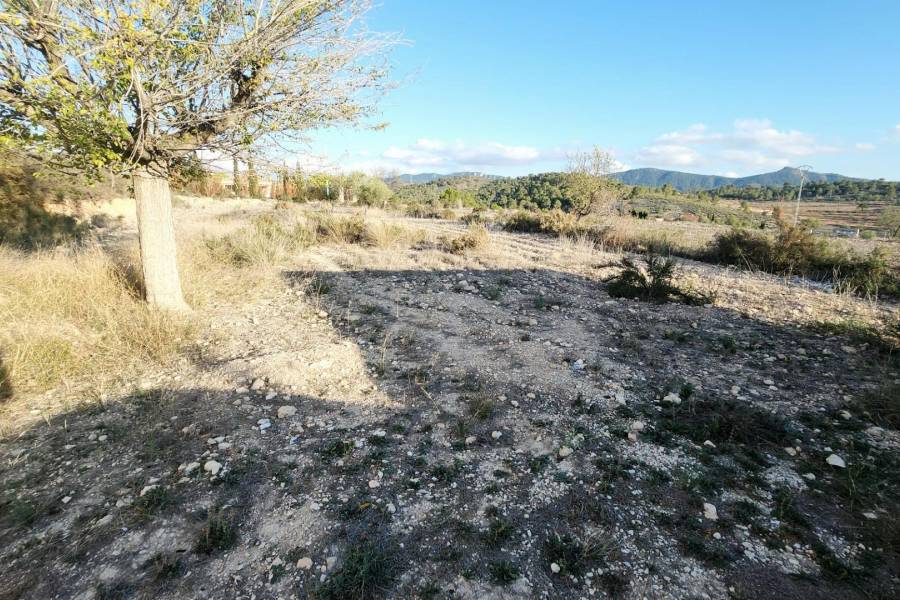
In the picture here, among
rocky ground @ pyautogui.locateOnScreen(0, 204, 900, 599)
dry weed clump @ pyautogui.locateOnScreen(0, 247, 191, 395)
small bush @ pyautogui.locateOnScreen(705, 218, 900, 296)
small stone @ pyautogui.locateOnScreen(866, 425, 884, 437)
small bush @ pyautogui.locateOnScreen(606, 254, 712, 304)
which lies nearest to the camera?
rocky ground @ pyautogui.locateOnScreen(0, 204, 900, 599)

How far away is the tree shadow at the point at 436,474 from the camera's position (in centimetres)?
201

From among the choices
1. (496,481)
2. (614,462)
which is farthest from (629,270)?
(496,481)

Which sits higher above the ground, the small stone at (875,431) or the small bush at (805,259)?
the small bush at (805,259)

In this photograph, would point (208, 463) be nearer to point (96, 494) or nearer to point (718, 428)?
point (96, 494)

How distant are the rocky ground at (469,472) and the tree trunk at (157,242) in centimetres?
79

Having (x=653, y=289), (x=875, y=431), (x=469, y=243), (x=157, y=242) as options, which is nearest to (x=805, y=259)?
(x=653, y=289)

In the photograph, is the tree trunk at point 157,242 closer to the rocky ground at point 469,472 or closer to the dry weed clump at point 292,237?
the rocky ground at point 469,472

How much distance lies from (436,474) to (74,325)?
182 inches

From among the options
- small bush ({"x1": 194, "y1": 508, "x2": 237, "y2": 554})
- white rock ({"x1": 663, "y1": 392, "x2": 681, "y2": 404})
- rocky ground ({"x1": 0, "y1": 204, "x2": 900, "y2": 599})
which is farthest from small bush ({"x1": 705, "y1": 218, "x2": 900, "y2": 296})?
small bush ({"x1": 194, "y1": 508, "x2": 237, "y2": 554})

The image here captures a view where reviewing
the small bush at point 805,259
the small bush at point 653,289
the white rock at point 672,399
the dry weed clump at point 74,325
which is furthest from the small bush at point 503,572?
the small bush at point 805,259

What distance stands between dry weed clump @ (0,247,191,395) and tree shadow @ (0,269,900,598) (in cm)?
78

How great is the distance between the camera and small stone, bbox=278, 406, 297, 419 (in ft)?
10.8

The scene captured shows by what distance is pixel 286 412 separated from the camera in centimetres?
331

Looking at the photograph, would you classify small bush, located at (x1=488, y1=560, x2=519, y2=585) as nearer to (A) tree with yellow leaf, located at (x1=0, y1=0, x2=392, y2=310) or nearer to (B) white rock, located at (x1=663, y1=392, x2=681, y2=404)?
(B) white rock, located at (x1=663, y1=392, x2=681, y2=404)
